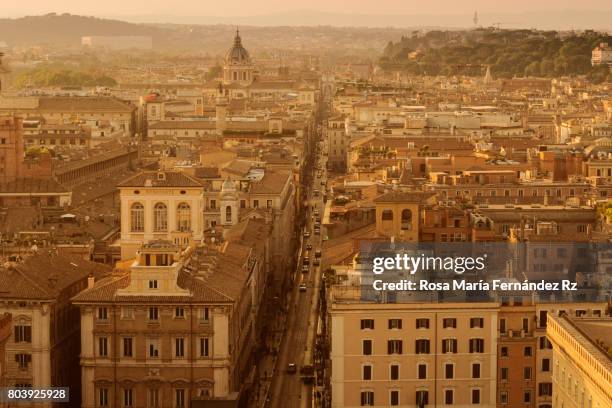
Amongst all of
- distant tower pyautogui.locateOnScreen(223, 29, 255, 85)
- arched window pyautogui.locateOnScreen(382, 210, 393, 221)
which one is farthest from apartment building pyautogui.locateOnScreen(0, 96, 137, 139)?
arched window pyautogui.locateOnScreen(382, 210, 393, 221)

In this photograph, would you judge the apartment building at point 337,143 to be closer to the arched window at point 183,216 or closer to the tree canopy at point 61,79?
the arched window at point 183,216

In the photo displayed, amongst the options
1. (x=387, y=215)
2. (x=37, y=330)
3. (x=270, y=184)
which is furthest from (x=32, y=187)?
(x=37, y=330)

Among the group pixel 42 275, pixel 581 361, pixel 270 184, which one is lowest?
pixel 270 184

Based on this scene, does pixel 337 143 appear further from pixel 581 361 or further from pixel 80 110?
pixel 581 361

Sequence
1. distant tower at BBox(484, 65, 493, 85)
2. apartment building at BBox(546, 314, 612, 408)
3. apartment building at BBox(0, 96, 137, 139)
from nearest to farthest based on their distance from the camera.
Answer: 1. apartment building at BBox(546, 314, 612, 408)
2. apartment building at BBox(0, 96, 137, 139)
3. distant tower at BBox(484, 65, 493, 85)

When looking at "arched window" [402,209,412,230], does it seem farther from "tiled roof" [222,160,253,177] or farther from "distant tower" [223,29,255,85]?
"distant tower" [223,29,255,85]

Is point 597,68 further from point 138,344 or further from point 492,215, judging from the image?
point 138,344
